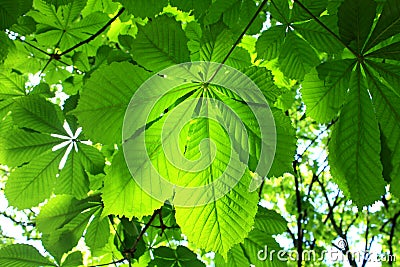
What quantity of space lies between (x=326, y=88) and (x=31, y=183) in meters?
1.09

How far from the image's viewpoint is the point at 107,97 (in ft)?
2.50

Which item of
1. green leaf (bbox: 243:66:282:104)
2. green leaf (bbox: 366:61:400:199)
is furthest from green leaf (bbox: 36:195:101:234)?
green leaf (bbox: 366:61:400:199)

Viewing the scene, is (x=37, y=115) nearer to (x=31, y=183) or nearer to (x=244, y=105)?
(x=31, y=183)

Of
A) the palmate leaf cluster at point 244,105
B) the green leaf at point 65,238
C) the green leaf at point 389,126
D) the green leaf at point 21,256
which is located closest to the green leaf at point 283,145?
the palmate leaf cluster at point 244,105

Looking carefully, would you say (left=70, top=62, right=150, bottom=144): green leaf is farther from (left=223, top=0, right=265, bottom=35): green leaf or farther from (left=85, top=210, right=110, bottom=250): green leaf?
(left=85, top=210, right=110, bottom=250): green leaf

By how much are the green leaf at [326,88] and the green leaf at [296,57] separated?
0.31 meters

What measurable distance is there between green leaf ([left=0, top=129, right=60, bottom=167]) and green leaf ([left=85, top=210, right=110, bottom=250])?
37 centimetres

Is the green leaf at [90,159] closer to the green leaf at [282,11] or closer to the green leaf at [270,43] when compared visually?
the green leaf at [270,43]

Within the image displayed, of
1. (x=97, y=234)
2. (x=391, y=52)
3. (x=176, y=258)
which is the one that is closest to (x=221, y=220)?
(x=391, y=52)

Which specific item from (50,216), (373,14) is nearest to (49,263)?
(50,216)

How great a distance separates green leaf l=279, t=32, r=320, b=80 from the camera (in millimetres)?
1312

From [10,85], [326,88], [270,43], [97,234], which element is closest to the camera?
[326,88]

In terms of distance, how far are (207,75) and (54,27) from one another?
121 cm

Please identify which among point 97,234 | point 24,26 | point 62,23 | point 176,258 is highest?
point 62,23
